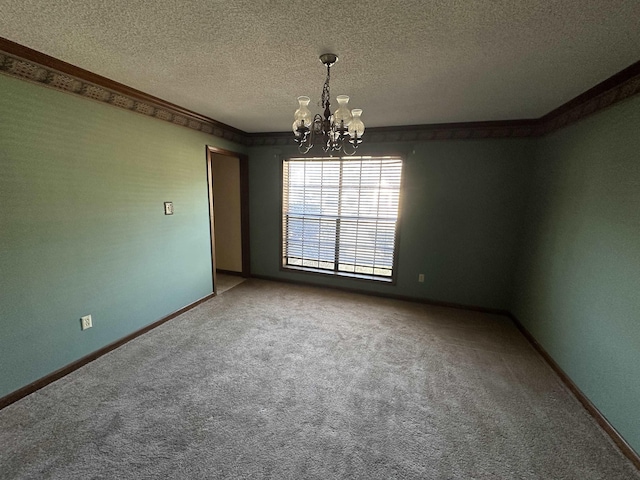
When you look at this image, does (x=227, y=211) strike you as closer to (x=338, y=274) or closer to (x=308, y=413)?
(x=338, y=274)

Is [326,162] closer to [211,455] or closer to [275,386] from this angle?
[275,386]

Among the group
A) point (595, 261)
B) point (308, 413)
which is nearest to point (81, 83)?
point (308, 413)

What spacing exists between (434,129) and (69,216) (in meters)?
3.71

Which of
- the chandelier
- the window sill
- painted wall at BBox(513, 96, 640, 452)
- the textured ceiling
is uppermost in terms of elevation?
the textured ceiling

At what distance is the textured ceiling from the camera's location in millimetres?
1260

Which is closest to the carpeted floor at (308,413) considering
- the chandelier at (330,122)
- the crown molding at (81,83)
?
the chandelier at (330,122)

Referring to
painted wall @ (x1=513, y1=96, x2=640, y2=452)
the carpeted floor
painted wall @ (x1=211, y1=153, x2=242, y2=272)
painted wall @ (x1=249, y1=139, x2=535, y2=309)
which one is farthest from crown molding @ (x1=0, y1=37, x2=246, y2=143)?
painted wall @ (x1=513, y1=96, x2=640, y2=452)

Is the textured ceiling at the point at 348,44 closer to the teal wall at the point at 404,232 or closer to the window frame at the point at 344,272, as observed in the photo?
the teal wall at the point at 404,232

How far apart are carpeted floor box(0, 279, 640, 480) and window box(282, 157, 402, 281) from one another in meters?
1.35

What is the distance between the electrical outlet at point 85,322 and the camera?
2231 mm

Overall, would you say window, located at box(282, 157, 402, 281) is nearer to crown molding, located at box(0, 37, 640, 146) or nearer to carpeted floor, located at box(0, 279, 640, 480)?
crown molding, located at box(0, 37, 640, 146)

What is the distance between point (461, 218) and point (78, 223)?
3.92m

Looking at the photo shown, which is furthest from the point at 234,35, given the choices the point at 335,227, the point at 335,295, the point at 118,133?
the point at 335,295

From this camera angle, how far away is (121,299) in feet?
8.34
